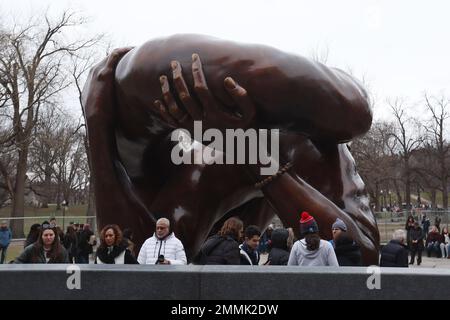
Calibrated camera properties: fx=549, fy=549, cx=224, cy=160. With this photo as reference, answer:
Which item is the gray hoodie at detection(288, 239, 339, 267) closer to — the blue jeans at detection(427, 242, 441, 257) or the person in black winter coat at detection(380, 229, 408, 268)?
the person in black winter coat at detection(380, 229, 408, 268)

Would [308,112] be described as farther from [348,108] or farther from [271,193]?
[271,193]

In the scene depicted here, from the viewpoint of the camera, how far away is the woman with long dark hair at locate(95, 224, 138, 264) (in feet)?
15.7

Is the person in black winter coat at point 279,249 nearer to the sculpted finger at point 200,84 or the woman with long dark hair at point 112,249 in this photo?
the woman with long dark hair at point 112,249

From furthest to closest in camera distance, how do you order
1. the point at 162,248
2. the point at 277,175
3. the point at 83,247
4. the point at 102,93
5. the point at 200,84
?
the point at 83,247 → the point at 102,93 → the point at 277,175 → the point at 200,84 → the point at 162,248

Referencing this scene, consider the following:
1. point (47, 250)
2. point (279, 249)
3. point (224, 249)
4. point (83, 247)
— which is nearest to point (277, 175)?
point (279, 249)

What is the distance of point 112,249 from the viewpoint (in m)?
4.84

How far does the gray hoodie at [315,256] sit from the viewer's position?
4496 mm

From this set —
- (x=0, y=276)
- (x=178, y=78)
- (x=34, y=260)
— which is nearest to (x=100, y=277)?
(x=0, y=276)

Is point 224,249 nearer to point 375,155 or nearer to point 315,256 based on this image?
point 315,256

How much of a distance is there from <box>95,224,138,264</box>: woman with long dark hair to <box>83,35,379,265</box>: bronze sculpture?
1.86 meters

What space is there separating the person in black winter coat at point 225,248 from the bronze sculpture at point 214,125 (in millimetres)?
1675

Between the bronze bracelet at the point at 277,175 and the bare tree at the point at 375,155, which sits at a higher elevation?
the bare tree at the point at 375,155

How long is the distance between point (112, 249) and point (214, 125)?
2037 millimetres

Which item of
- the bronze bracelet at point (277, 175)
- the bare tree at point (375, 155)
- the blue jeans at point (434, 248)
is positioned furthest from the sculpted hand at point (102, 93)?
the bare tree at point (375, 155)
